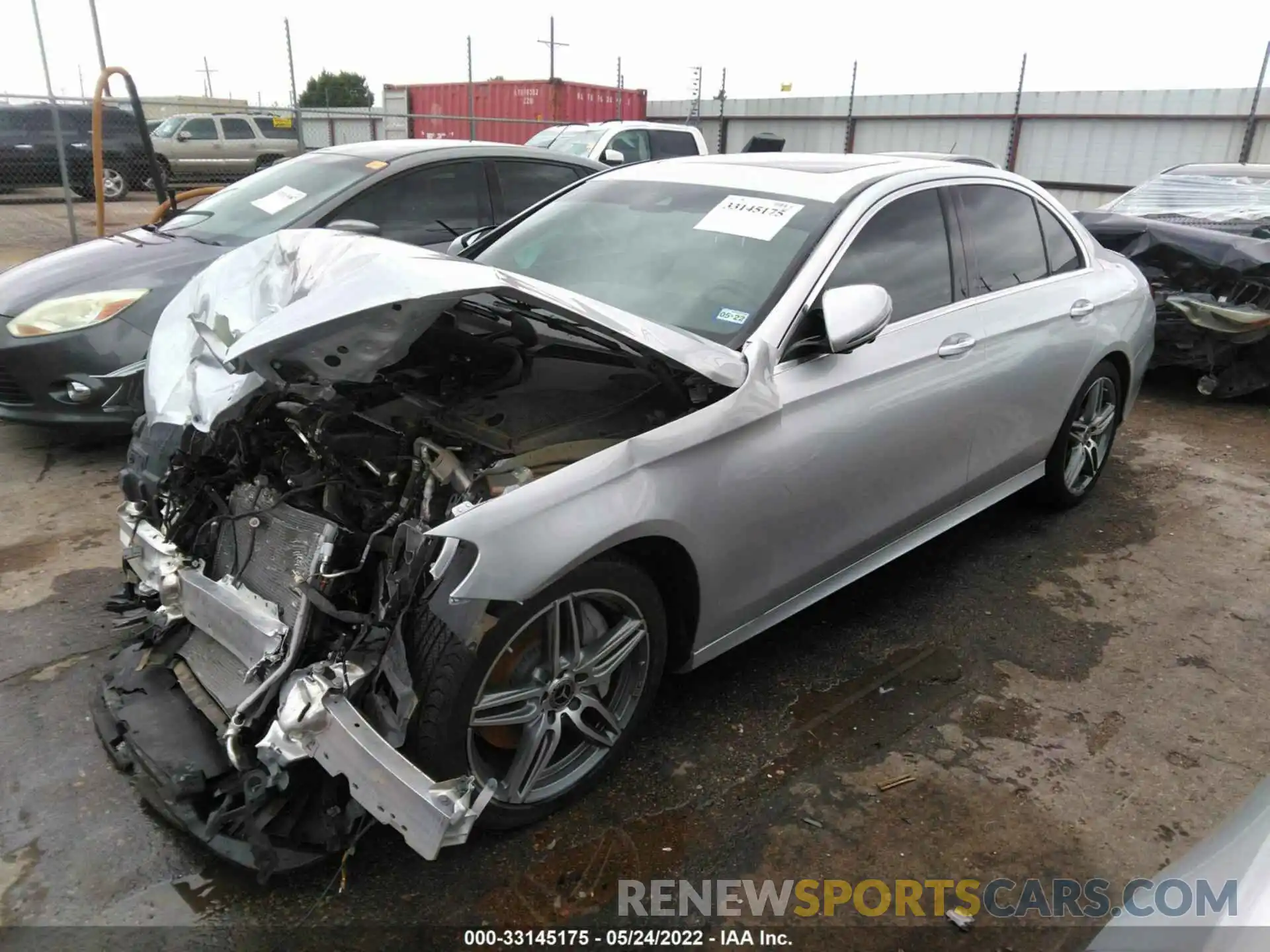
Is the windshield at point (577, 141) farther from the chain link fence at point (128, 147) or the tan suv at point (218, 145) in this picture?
the tan suv at point (218, 145)

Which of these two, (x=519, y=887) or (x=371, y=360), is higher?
(x=371, y=360)

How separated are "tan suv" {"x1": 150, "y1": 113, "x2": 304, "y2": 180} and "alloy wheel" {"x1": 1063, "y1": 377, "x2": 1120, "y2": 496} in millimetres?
18670

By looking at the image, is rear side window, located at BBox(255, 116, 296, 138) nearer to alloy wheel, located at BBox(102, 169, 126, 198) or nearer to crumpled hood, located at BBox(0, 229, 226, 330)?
alloy wheel, located at BBox(102, 169, 126, 198)

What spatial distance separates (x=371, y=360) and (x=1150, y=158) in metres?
15.7

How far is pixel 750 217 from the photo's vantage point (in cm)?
318

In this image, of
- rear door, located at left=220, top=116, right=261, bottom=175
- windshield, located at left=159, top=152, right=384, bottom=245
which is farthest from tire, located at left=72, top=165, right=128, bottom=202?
windshield, located at left=159, top=152, right=384, bottom=245

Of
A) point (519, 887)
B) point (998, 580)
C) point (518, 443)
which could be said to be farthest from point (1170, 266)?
point (519, 887)

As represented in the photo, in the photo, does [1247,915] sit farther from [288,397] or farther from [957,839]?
[288,397]

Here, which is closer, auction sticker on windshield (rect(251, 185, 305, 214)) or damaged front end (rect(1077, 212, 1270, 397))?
auction sticker on windshield (rect(251, 185, 305, 214))

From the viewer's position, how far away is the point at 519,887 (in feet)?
7.61

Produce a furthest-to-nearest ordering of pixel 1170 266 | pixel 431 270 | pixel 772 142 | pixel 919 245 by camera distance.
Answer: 1. pixel 772 142
2. pixel 1170 266
3. pixel 919 245
4. pixel 431 270

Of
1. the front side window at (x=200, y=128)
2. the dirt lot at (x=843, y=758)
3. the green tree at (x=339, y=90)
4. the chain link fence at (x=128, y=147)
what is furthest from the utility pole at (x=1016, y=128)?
the green tree at (x=339, y=90)

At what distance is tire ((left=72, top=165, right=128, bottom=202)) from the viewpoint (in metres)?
16.3

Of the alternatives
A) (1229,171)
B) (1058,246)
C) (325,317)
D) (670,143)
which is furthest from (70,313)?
(1229,171)
